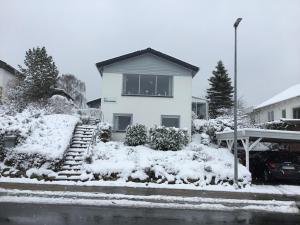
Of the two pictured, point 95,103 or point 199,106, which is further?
point 95,103

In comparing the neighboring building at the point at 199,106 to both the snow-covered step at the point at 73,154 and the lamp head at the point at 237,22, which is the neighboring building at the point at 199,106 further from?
the lamp head at the point at 237,22

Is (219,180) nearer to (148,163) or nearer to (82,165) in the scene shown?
(148,163)

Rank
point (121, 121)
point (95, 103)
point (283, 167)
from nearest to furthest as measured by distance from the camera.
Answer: point (283, 167)
point (121, 121)
point (95, 103)

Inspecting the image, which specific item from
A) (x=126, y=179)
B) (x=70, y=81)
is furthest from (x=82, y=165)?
(x=70, y=81)

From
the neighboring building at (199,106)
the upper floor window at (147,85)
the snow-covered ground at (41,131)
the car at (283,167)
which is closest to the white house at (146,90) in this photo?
the upper floor window at (147,85)

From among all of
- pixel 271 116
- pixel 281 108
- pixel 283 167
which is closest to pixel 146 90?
pixel 283 167

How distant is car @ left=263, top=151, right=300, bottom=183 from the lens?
19.6 m

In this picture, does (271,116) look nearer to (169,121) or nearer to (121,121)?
(169,121)

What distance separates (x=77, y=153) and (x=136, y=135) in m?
4.06

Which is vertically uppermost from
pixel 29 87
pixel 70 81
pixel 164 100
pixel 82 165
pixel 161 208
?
pixel 70 81

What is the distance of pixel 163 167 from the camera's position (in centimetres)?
1966

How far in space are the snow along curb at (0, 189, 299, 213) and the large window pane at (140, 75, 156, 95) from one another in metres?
12.9

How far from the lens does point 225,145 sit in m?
26.7

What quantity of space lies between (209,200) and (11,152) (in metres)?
10.0
